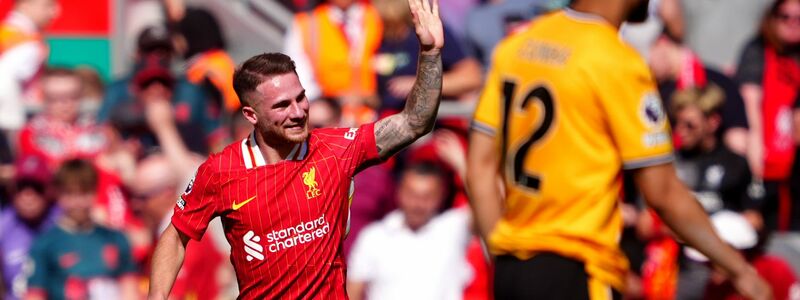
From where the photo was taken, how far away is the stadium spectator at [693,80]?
897 cm

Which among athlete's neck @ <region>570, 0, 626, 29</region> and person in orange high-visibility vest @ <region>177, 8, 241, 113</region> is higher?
athlete's neck @ <region>570, 0, 626, 29</region>

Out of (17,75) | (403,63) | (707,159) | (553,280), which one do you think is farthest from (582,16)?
(17,75)

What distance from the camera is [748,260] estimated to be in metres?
8.18

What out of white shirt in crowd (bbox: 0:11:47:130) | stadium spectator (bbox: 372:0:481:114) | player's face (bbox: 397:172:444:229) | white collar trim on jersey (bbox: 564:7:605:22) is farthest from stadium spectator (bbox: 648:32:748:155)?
white shirt in crowd (bbox: 0:11:47:130)

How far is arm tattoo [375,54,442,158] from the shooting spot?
5527 mm

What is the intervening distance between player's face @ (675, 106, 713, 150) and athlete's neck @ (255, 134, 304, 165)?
375cm

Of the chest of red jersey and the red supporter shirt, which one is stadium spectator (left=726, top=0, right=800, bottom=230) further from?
the chest of red jersey

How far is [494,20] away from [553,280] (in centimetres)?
427

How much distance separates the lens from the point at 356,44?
9641 mm

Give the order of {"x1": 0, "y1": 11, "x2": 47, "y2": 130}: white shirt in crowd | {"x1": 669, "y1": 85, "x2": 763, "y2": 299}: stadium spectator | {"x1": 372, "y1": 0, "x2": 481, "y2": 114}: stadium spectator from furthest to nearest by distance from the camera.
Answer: {"x1": 0, "y1": 11, "x2": 47, "y2": 130}: white shirt in crowd → {"x1": 372, "y1": 0, "x2": 481, "y2": 114}: stadium spectator → {"x1": 669, "y1": 85, "x2": 763, "y2": 299}: stadium spectator

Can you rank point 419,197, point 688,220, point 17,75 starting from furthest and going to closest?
point 17,75 → point 419,197 → point 688,220

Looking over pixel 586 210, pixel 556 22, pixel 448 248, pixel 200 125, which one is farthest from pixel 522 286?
pixel 200 125

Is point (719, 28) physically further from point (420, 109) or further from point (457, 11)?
point (420, 109)

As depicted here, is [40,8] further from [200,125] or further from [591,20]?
[591,20]
